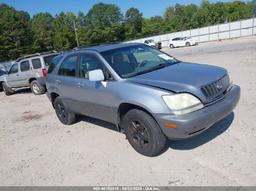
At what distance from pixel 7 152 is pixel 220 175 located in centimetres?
409

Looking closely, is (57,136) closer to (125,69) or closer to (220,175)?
(125,69)

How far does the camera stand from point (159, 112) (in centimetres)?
349

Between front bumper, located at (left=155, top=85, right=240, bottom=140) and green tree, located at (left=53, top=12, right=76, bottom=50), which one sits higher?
green tree, located at (left=53, top=12, right=76, bottom=50)

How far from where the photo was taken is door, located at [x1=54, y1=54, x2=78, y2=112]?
205 inches

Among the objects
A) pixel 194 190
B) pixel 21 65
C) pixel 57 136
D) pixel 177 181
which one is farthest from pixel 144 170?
pixel 21 65

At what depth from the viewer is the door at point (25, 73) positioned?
10840 mm

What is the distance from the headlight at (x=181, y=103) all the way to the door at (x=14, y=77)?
10052 mm

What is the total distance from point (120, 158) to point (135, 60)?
6.00 feet

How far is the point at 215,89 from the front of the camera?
3729mm

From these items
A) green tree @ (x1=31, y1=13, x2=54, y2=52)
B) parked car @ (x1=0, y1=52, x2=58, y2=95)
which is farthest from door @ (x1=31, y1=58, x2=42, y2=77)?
green tree @ (x1=31, y1=13, x2=54, y2=52)

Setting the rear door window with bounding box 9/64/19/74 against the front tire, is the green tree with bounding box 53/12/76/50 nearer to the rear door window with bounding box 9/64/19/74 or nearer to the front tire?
the rear door window with bounding box 9/64/19/74

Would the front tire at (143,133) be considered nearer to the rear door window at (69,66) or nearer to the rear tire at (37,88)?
the rear door window at (69,66)

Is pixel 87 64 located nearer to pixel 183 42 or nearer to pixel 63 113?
pixel 63 113

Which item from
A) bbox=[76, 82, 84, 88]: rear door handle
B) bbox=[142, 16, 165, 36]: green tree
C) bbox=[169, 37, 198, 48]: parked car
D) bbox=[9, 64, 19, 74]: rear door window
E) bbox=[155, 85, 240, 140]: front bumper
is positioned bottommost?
bbox=[169, 37, 198, 48]: parked car
